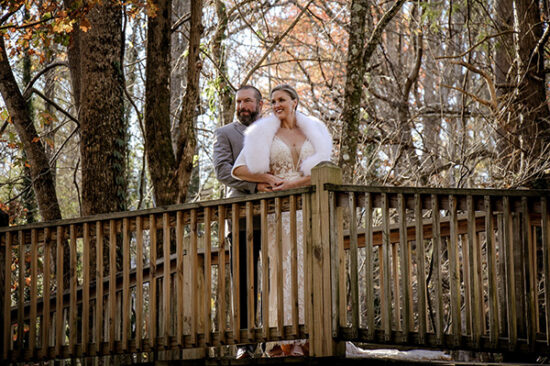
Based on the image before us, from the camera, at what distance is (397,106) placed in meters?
13.2

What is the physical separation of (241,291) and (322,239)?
1132mm

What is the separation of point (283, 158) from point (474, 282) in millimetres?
1953

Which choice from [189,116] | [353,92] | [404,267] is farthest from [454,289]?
[189,116]

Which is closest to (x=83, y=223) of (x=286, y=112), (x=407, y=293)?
(x=286, y=112)

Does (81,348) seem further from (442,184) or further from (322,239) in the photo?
(442,184)

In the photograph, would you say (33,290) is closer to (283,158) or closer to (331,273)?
(283,158)

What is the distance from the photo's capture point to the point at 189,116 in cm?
892

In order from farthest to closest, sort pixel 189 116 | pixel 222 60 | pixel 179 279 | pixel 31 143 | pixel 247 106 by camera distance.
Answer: pixel 222 60 → pixel 31 143 → pixel 189 116 → pixel 247 106 → pixel 179 279

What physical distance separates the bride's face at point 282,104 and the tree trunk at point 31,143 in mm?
5179

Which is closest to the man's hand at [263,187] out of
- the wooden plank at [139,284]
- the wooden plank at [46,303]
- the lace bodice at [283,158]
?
the lace bodice at [283,158]

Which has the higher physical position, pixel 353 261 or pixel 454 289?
pixel 353 261

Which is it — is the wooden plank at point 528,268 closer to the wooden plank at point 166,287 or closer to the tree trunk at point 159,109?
the wooden plank at point 166,287

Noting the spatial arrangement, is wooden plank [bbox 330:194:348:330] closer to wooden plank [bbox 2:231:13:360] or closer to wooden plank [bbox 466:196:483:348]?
wooden plank [bbox 466:196:483:348]

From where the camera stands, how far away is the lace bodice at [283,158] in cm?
637
